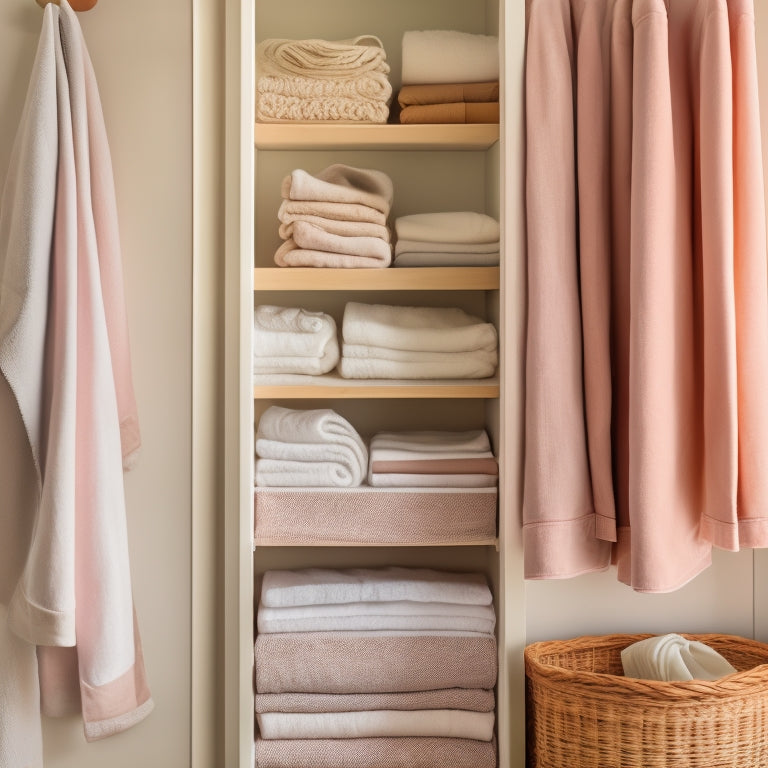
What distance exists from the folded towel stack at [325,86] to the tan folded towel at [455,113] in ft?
0.20

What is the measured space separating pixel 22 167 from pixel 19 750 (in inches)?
39.1

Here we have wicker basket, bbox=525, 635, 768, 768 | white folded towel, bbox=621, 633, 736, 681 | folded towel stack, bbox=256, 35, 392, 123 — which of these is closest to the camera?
wicker basket, bbox=525, 635, 768, 768

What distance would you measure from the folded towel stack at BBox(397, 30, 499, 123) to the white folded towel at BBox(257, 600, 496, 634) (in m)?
0.94

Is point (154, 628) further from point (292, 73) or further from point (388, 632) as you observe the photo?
point (292, 73)

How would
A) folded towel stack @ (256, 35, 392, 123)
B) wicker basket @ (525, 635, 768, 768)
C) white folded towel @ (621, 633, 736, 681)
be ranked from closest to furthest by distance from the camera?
wicker basket @ (525, 635, 768, 768) → white folded towel @ (621, 633, 736, 681) → folded towel stack @ (256, 35, 392, 123)

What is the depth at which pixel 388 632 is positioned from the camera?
154 cm

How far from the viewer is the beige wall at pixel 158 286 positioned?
1.55m

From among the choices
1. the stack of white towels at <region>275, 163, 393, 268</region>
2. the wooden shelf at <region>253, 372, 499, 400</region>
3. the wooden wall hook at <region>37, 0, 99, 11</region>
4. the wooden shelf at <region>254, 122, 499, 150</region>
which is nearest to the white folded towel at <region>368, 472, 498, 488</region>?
the wooden shelf at <region>253, 372, 499, 400</region>

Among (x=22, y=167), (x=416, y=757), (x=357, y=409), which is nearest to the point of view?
(x=22, y=167)

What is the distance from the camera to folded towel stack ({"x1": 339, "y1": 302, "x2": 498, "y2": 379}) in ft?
5.14

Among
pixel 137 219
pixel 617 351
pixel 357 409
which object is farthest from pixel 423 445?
pixel 137 219

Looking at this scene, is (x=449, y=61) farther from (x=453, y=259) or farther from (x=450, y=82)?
(x=453, y=259)

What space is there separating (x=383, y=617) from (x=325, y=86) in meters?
1.01

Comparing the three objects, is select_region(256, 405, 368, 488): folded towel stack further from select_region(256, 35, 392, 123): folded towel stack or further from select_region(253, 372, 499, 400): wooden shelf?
select_region(256, 35, 392, 123): folded towel stack
